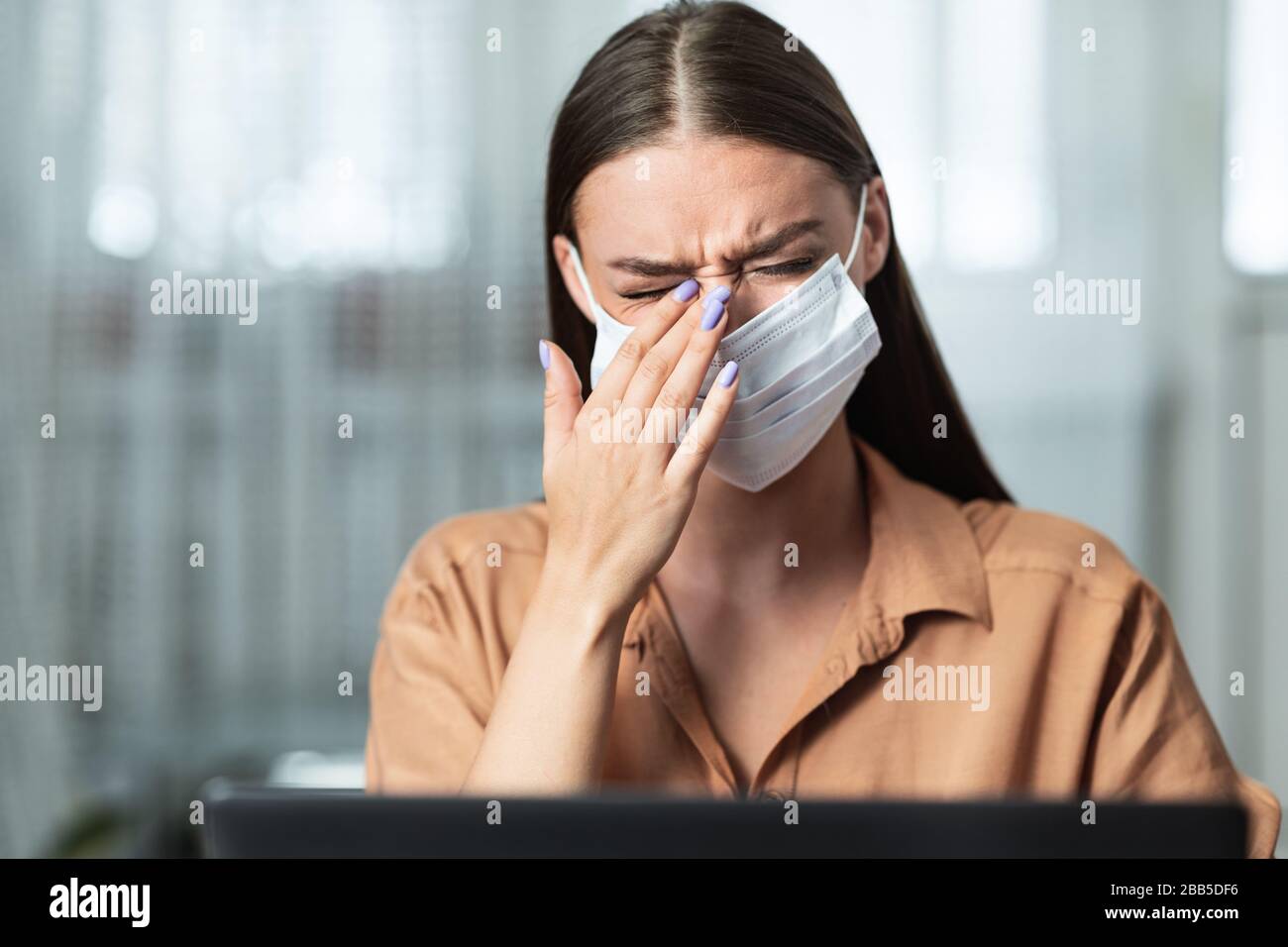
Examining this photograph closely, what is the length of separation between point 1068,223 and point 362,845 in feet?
6.95

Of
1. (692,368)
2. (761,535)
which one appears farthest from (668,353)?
(761,535)

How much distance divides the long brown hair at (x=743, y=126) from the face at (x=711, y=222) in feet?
0.06

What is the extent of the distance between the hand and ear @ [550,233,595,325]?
157mm

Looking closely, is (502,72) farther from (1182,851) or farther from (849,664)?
(1182,851)

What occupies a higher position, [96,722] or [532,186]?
[532,186]

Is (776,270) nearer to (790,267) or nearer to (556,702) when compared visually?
(790,267)

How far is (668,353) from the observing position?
0.98 m

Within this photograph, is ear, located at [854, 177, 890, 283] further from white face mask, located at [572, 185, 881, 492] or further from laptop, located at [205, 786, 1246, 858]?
laptop, located at [205, 786, 1246, 858]

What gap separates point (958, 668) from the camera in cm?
109

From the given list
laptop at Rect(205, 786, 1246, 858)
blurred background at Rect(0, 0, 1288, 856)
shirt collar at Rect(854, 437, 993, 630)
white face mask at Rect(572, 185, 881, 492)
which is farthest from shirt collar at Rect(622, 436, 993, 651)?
blurred background at Rect(0, 0, 1288, 856)

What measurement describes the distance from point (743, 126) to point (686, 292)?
0.16 m
